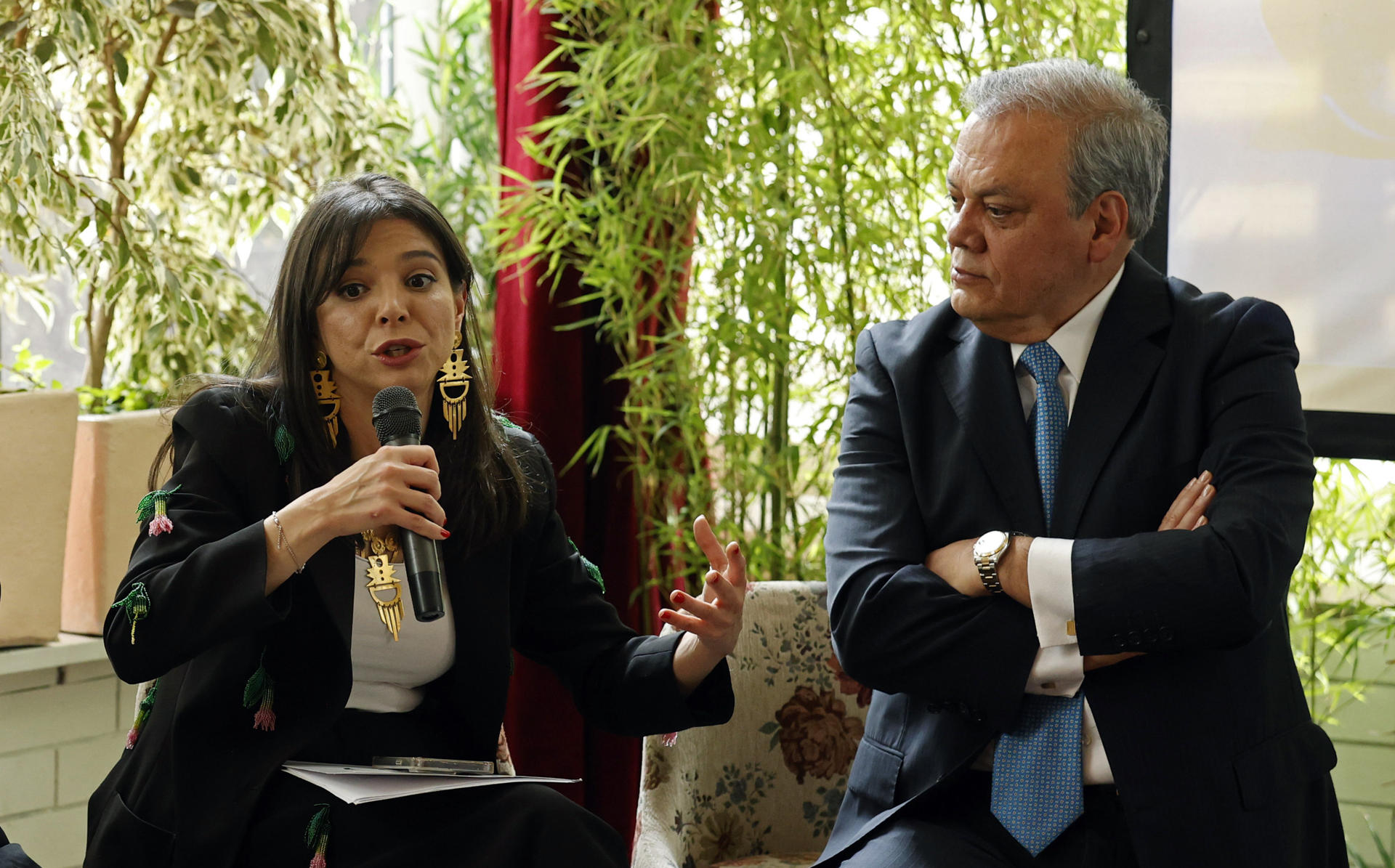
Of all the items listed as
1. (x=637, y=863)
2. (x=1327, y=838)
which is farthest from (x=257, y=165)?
(x=1327, y=838)

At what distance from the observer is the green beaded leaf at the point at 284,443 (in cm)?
181

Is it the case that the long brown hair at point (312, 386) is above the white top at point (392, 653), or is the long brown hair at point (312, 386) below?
above

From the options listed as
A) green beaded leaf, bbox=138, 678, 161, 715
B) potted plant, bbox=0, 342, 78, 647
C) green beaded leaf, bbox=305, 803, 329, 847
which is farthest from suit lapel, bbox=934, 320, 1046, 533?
potted plant, bbox=0, 342, 78, 647

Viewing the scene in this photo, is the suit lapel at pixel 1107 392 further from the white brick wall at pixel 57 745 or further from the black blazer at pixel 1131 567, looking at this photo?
the white brick wall at pixel 57 745

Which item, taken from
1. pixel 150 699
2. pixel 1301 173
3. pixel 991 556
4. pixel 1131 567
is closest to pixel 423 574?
pixel 150 699

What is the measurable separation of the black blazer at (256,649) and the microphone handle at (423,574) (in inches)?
7.7

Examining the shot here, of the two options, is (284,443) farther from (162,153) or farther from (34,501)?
(162,153)

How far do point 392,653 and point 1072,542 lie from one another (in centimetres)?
92

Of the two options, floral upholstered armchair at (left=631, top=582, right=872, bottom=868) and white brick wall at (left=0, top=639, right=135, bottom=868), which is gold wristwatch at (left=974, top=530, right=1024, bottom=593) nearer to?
floral upholstered armchair at (left=631, top=582, right=872, bottom=868)

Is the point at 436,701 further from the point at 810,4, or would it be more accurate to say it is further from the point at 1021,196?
the point at 810,4

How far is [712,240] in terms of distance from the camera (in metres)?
2.80

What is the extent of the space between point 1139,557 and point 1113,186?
21.3 inches

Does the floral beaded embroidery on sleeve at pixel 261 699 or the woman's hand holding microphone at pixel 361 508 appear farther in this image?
the floral beaded embroidery on sleeve at pixel 261 699

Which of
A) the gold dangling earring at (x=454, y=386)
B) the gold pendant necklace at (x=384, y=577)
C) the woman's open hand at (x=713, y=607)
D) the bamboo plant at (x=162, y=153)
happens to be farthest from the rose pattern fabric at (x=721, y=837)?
the bamboo plant at (x=162, y=153)
